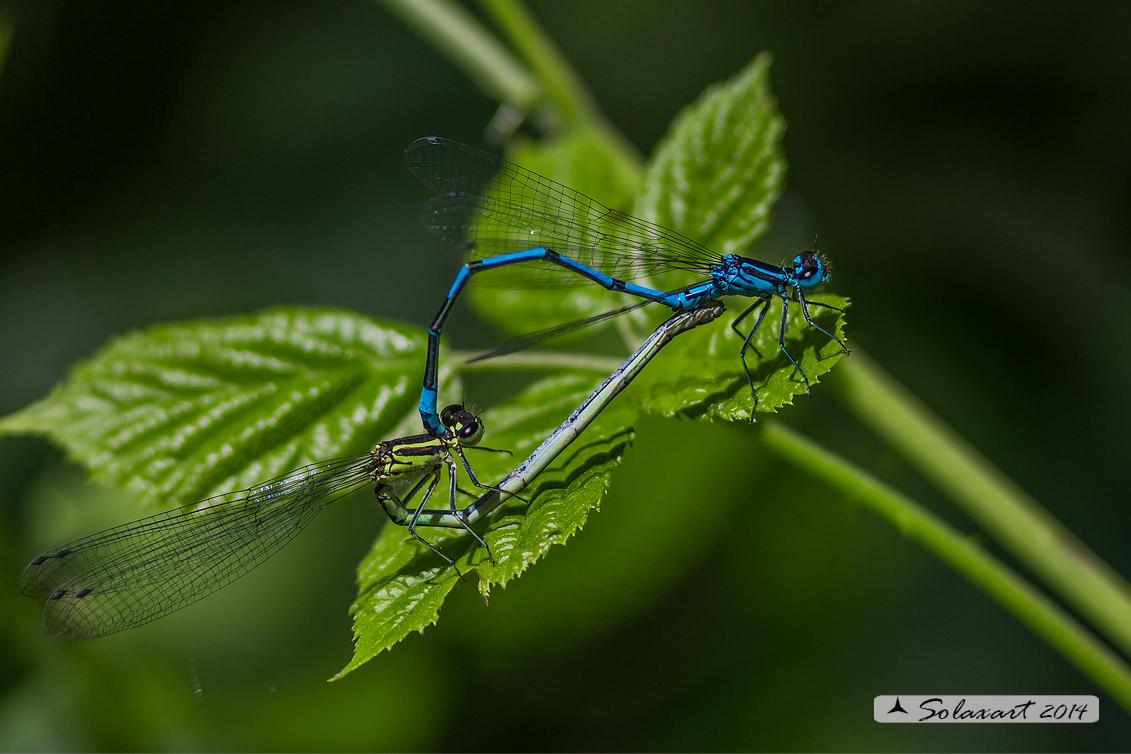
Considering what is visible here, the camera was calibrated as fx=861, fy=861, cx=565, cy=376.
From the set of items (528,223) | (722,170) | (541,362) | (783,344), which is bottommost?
(541,362)

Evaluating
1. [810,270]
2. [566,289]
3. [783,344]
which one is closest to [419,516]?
[566,289]

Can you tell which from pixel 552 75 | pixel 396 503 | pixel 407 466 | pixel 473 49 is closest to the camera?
pixel 396 503

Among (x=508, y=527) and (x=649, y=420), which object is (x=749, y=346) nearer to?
(x=508, y=527)

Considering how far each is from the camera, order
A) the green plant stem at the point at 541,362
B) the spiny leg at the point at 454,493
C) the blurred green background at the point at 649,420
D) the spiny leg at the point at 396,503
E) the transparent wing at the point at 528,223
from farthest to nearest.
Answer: the blurred green background at the point at 649,420 < the transparent wing at the point at 528,223 < the green plant stem at the point at 541,362 < the spiny leg at the point at 396,503 < the spiny leg at the point at 454,493

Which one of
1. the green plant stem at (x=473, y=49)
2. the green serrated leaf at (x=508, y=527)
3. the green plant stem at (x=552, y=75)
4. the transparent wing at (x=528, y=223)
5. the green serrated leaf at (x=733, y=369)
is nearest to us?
the green serrated leaf at (x=508, y=527)

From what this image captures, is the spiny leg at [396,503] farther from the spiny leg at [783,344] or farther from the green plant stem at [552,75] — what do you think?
the green plant stem at [552,75]

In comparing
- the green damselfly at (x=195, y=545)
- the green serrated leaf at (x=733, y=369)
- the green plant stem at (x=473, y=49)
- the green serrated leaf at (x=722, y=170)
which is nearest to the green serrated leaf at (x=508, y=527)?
the green serrated leaf at (x=733, y=369)

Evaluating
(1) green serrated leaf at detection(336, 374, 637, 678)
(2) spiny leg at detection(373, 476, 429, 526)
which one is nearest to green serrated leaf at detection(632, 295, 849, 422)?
(1) green serrated leaf at detection(336, 374, 637, 678)

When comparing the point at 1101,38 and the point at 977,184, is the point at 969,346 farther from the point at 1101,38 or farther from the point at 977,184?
the point at 1101,38
